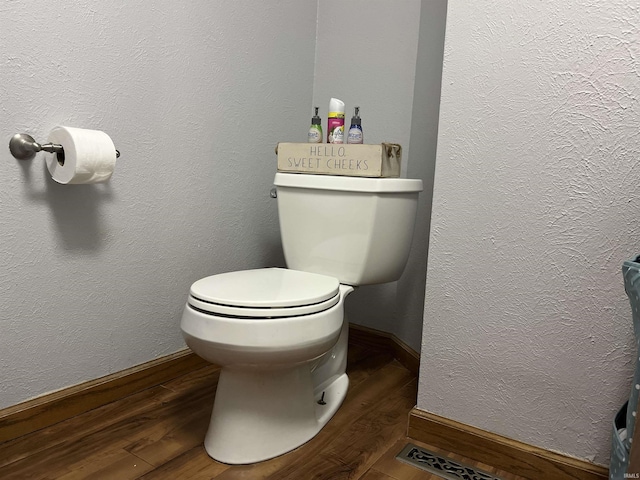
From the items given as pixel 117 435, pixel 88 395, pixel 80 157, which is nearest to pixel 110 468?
pixel 117 435

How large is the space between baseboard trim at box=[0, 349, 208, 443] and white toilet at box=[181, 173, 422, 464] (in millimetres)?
355

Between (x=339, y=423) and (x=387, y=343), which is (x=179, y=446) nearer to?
(x=339, y=423)

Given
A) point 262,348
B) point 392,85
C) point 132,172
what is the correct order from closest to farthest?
point 262,348, point 132,172, point 392,85

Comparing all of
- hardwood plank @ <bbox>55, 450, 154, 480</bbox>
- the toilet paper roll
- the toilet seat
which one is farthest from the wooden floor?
the toilet paper roll

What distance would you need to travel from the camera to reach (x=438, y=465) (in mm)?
1213

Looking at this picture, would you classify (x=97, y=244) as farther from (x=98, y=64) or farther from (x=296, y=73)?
(x=296, y=73)

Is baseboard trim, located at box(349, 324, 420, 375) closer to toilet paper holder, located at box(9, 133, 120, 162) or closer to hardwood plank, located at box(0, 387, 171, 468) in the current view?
hardwood plank, located at box(0, 387, 171, 468)

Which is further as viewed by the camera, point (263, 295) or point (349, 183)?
point (349, 183)

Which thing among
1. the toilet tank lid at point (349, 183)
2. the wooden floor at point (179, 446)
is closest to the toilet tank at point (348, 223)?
the toilet tank lid at point (349, 183)

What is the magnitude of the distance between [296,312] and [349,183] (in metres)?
0.43

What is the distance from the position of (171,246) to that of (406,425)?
841 millimetres

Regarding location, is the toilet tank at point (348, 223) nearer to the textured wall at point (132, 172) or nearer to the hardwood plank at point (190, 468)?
the textured wall at point (132, 172)

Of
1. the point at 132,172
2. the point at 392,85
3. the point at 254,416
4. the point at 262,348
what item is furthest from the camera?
the point at 392,85

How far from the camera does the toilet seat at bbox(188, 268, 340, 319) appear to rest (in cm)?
109
